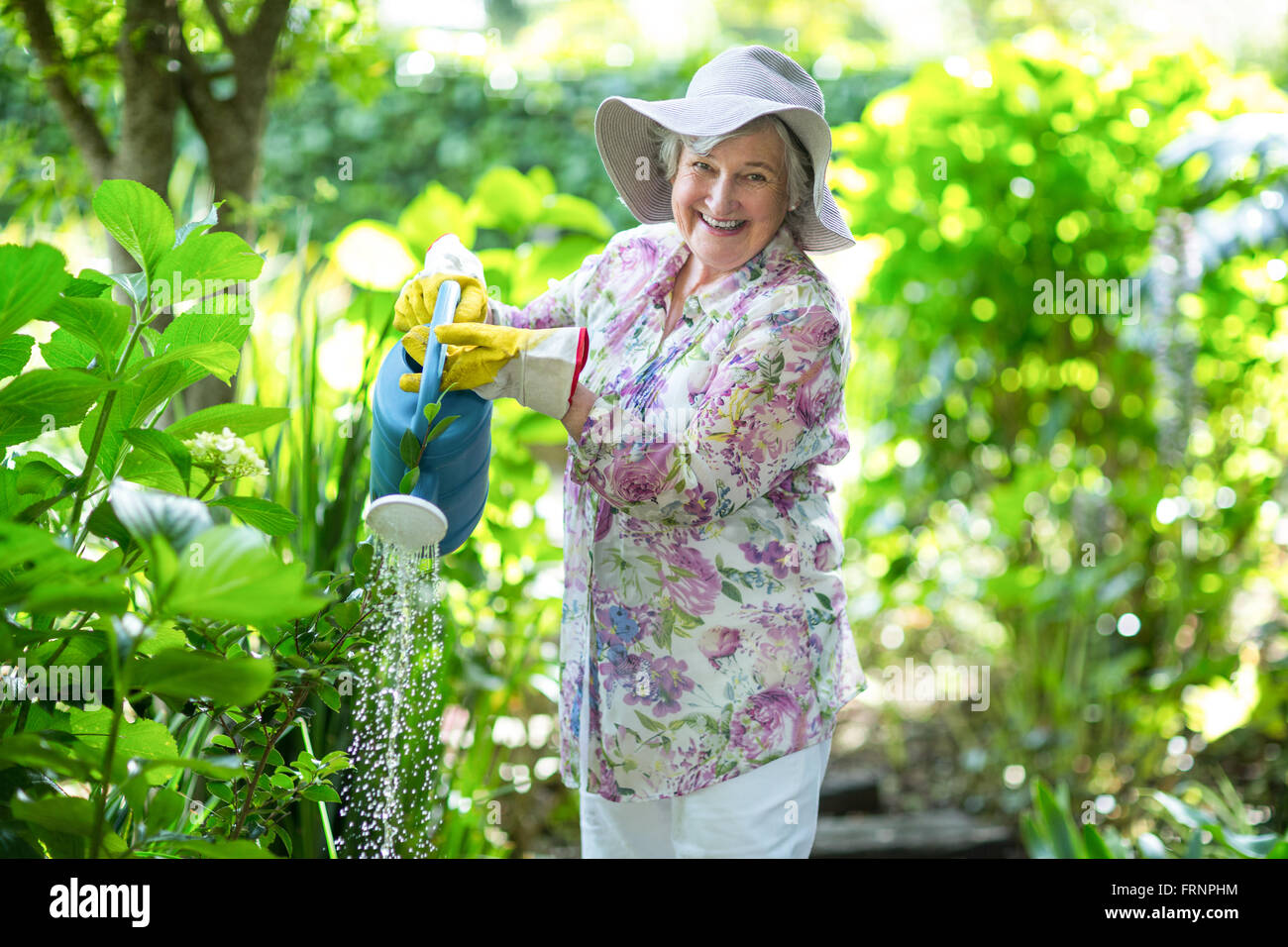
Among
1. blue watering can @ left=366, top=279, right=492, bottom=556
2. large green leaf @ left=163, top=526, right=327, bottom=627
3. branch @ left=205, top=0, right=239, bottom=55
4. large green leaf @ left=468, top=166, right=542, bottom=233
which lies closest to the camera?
large green leaf @ left=163, top=526, right=327, bottom=627

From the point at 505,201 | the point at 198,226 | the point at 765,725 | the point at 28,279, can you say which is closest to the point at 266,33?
the point at 505,201

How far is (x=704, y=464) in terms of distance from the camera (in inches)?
41.8

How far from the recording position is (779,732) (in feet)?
3.92

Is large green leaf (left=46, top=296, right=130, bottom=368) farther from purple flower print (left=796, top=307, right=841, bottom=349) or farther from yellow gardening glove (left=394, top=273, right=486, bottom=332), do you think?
purple flower print (left=796, top=307, right=841, bottom=349)

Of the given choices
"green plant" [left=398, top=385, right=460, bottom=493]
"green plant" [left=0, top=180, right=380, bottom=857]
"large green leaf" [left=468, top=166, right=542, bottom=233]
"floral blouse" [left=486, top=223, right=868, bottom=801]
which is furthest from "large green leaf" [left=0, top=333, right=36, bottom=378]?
"large green leaf" [left=468, top=166, right=542, bottom=233]

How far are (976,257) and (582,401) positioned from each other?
1598 millimetres

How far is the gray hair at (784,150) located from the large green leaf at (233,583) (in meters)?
0.71

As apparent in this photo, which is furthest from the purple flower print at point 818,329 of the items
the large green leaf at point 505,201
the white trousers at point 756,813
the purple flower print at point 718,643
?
the large green leaf at point 505,201

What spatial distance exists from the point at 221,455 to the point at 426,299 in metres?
0.30

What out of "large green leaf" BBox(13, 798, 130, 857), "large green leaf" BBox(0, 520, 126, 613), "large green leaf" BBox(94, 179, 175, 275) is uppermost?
"large green leaf" BBox(94, 179, 175, 275)

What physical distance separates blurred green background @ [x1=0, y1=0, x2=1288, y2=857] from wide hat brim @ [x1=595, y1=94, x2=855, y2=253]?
47 centimetres

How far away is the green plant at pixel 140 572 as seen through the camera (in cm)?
65

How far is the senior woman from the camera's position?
42.1 inches
